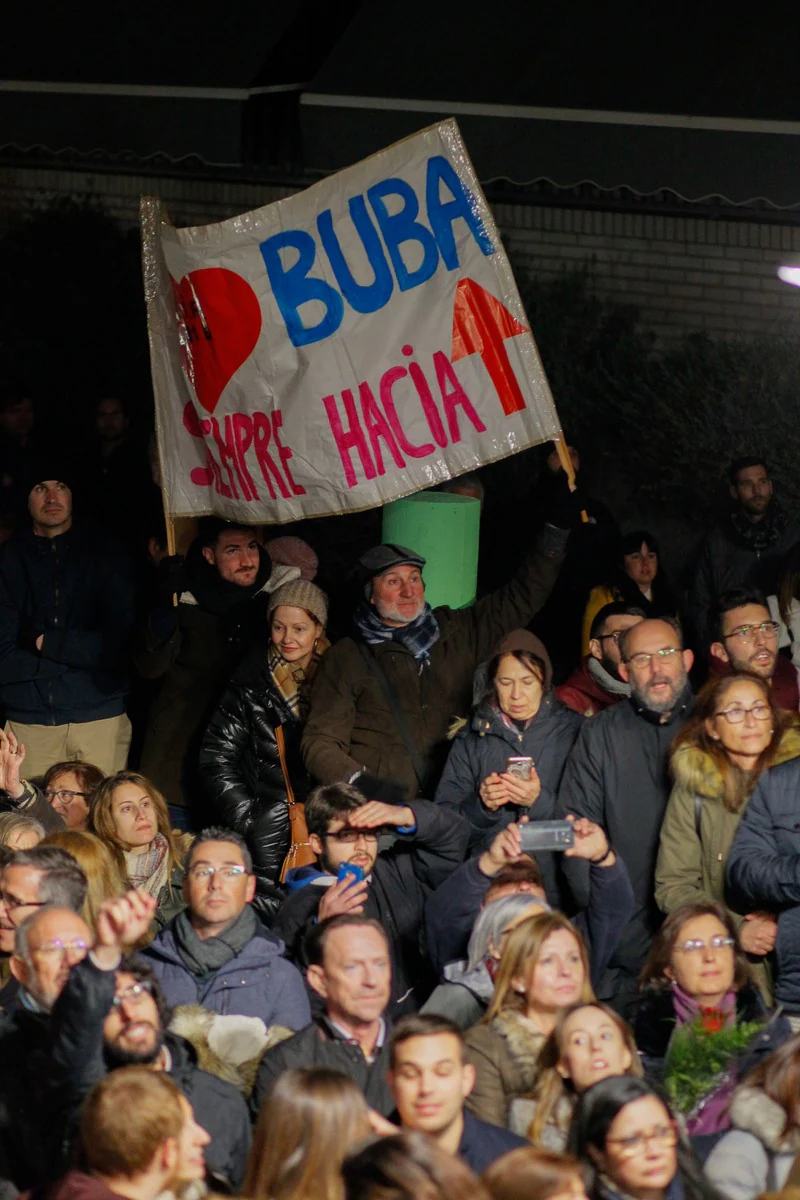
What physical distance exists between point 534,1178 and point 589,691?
362 cm

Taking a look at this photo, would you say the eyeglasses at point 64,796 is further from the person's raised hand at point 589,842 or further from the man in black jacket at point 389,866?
the person's raised hand at point 589,842

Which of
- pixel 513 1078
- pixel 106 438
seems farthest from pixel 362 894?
pixel 106 438

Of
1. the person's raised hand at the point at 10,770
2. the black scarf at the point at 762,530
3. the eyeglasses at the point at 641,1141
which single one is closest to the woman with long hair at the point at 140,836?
the person's raised hand at the point at 10,770

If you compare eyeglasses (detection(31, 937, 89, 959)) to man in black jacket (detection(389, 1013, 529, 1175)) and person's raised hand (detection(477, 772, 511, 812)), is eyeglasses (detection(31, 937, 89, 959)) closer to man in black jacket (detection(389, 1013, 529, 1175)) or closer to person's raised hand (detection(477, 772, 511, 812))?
man in black jacket (detection(389, 1013, 529, 1175))

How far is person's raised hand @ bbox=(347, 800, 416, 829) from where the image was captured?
20.4ft

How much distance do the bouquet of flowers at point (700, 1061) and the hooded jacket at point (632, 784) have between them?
1145 mm

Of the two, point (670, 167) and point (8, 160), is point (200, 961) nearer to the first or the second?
point (670, 167)

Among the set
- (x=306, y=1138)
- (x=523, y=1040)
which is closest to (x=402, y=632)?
(x=523, y=1040)

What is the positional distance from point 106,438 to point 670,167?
128 inches

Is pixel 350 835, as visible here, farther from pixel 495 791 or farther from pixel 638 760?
pixel 638 760

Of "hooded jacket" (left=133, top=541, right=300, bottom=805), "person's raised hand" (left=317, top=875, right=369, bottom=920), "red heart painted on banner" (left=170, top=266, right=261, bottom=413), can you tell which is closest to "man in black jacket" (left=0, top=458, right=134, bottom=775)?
"hooded jacket" (left=133, top=541, right=300, bottom=805)

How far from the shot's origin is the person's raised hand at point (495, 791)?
651 centimetres

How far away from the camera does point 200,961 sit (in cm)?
570

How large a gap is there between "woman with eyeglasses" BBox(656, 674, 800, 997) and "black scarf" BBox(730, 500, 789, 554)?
2461mm
